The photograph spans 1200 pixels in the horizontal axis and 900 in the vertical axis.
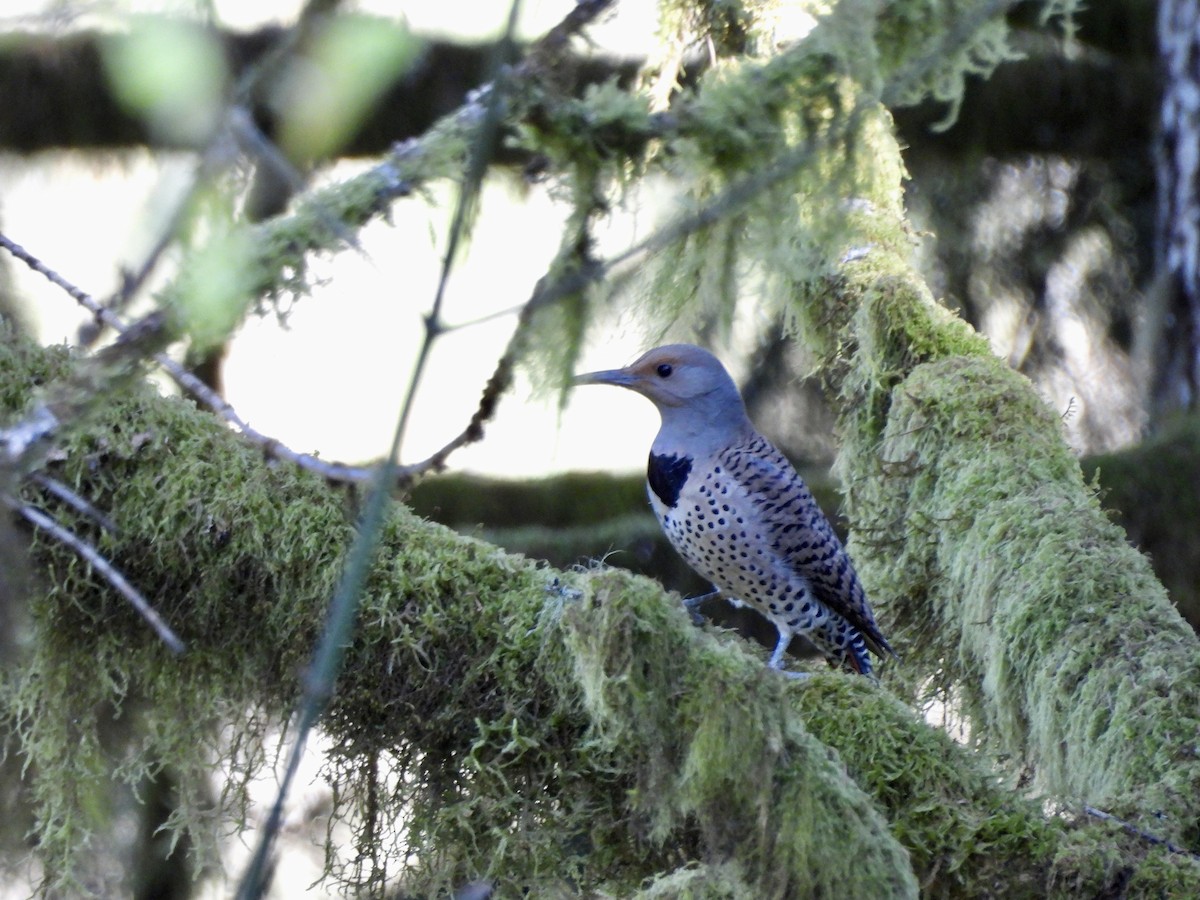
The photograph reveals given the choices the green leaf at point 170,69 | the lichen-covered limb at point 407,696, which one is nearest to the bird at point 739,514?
the lichen-covered limb at point 407,696

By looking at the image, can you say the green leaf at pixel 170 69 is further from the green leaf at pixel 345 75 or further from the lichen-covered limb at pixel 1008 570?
the lichen-covered limb at pixel 1008 570

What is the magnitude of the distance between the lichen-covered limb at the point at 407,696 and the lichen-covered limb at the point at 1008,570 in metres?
0.42

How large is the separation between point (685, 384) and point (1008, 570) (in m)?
1.00

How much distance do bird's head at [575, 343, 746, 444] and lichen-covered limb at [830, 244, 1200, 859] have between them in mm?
529

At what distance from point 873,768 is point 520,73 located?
4.57ft

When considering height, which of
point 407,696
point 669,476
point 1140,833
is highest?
point 669,476

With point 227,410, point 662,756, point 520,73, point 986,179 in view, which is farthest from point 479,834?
point 986,179

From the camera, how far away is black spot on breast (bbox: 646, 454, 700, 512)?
3.31 meters

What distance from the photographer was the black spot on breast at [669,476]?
331 centimetres

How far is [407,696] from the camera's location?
7.50 ft

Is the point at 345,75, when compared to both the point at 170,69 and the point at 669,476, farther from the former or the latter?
the point at 669,476

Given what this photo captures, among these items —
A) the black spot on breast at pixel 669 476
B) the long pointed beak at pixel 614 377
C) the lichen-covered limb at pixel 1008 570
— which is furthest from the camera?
the black spot on breast at pixel 669 476

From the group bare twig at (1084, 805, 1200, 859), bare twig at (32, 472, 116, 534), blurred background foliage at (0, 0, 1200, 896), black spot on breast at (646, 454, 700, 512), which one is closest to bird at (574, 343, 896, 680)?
black spot on breast at (646, 454, 700, 512)

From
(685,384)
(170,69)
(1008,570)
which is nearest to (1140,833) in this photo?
(1008,570)
